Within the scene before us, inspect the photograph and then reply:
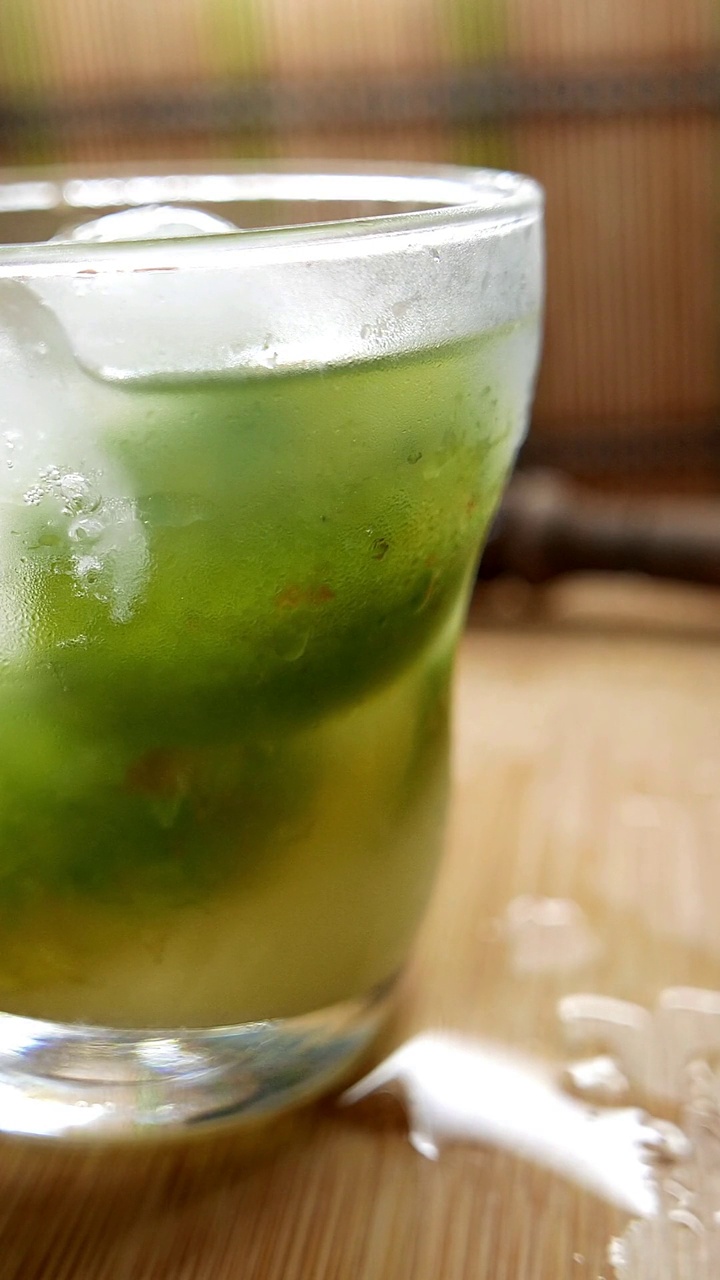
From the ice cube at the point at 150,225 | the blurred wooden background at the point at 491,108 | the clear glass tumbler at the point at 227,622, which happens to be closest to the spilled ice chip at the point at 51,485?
the clear glass tumbler at the point at 227,622

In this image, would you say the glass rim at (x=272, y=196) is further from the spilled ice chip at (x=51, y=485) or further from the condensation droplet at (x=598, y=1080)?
the condensation droplet at (x=598, y=1080)

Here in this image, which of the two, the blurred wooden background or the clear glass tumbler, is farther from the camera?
the blurred wooden background

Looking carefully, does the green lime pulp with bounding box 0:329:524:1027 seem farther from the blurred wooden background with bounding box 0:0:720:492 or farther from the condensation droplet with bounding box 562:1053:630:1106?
the blurred wooden background with bounding box 0:0:720:492

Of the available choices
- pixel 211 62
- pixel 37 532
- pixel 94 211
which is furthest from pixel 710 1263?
pixel 211 62

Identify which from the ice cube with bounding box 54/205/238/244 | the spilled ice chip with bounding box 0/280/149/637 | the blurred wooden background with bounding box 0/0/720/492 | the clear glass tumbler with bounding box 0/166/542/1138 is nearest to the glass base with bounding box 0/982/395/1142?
the clear glass tumbler with bounding box 0/166/542/1138

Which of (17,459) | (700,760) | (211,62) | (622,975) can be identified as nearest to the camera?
(17,459)

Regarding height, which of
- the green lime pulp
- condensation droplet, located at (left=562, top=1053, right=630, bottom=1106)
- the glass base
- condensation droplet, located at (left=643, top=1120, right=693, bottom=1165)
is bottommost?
condensation droplet, located at (left=562, top=1053, right=630, bottom=1106)

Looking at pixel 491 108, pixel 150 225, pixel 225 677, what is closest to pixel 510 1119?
pixel 225 677

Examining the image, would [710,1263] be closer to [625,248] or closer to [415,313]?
[415,313]
